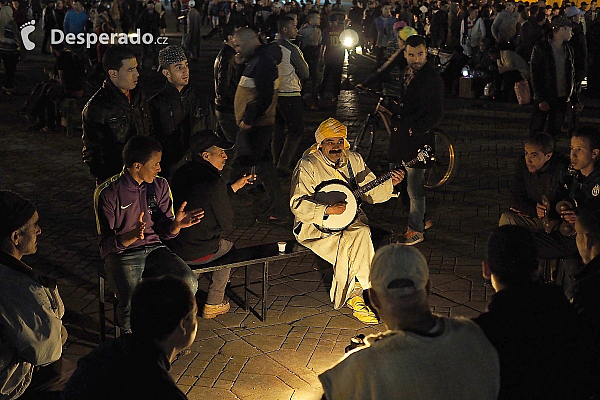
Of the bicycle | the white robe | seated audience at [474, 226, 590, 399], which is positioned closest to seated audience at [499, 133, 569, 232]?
the white robe

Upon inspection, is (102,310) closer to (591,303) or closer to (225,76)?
(591,303)

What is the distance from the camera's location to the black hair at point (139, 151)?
5387 mm

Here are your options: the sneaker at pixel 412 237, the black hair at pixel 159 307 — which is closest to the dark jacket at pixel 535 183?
the sneaker at pixel 412 237

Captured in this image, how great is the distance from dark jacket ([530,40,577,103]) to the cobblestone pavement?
3.77 feet

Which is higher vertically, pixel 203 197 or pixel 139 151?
pixel 139 151

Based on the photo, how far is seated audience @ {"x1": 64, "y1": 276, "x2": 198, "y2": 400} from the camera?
113 inches

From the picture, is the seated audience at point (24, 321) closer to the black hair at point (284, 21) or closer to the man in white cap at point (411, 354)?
the man in white cap at point (411, 354)

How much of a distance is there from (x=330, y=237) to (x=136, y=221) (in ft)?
5.25

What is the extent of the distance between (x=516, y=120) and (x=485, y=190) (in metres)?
5.30

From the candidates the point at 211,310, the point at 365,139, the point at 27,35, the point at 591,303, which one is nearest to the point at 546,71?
the point at 365,139

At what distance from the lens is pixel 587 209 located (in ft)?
14.7

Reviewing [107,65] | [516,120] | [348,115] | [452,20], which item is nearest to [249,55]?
[107,65]

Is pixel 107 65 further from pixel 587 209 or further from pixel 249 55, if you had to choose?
pixel 587 209

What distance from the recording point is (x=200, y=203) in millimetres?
5879
